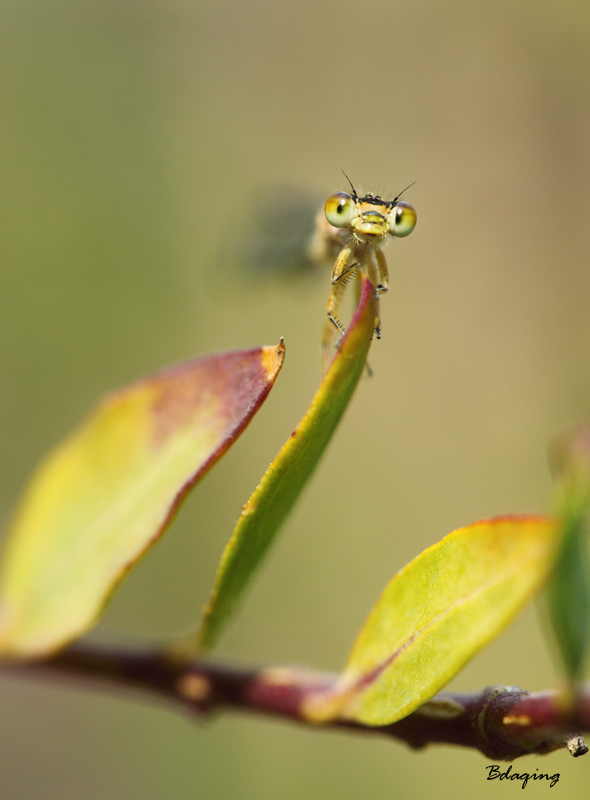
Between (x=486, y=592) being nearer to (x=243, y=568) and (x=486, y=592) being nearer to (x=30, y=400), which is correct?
(x=243, y=568)

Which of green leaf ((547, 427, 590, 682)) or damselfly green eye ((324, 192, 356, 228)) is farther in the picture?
damselfly green eye ((324, 192, 356, 228))

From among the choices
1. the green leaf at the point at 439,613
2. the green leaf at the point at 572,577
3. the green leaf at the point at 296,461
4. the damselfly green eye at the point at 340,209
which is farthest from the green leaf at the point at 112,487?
the damselfly green eye at the point at 340,209

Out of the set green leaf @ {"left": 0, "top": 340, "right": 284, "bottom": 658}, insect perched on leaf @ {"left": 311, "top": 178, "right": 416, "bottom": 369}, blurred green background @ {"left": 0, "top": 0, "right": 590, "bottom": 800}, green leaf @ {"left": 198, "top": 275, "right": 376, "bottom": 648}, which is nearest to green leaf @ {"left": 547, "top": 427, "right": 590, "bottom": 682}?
green leaf @ {"left": 198, "top": 275, "right": 376, "bottom": 648}

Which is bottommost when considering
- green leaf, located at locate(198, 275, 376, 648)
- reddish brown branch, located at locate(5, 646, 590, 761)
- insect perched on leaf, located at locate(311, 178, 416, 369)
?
reddish brown branch, located at locate(5, 646, 590, 761)

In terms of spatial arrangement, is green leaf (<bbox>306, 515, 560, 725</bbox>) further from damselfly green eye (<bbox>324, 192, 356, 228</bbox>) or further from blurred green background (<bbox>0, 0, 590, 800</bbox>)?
blurred green background (<bbox>0, 0, 590, 800</bbox>)

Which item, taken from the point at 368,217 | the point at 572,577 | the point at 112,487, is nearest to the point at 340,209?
the point at 368,217

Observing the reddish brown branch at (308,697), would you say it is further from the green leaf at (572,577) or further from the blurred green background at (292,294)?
the blurred green background at (292,294)

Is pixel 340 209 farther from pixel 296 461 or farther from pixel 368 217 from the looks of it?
pixel 296 461
